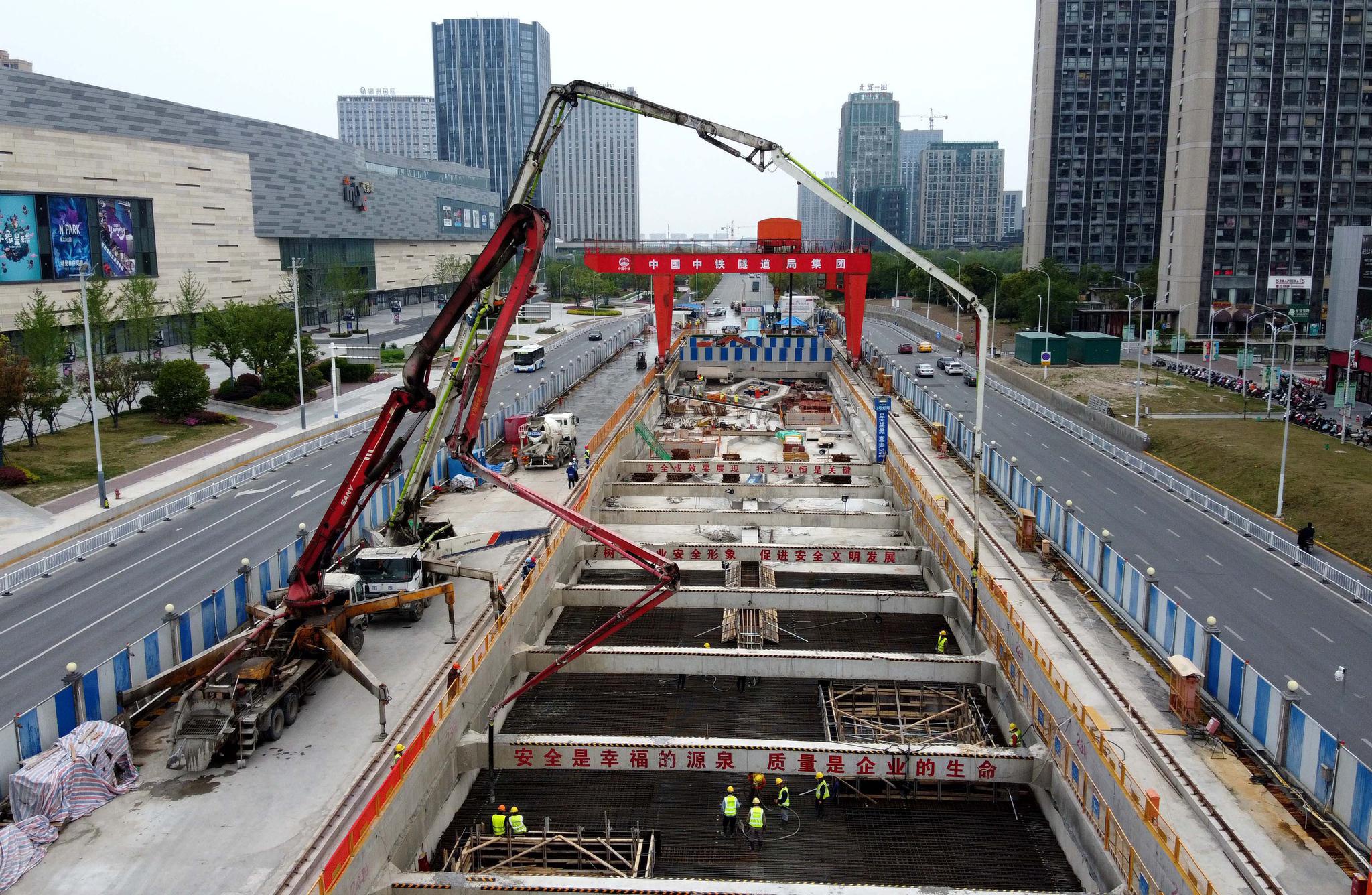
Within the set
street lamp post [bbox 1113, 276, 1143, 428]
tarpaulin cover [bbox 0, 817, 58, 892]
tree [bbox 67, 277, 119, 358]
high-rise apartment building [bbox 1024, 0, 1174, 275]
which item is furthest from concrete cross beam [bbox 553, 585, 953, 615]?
high-rise apartment building [bbox 1024, 0, 1174, 275]

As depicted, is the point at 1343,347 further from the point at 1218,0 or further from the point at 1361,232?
the point at 1218,0

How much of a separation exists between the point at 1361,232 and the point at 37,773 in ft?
271

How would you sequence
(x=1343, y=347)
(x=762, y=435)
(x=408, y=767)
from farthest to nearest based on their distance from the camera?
1. (x=1343, y=347)
2. (x=762, y=435)
3. (x=408, y=767)

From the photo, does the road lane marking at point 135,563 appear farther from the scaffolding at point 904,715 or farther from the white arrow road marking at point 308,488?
the scaffolding at point 904,715

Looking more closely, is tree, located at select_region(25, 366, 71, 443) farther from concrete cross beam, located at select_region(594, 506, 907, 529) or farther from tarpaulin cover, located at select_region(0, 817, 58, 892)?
tarpaulin cover, located at select_region(0, 817, 58, 892)

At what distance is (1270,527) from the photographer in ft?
136

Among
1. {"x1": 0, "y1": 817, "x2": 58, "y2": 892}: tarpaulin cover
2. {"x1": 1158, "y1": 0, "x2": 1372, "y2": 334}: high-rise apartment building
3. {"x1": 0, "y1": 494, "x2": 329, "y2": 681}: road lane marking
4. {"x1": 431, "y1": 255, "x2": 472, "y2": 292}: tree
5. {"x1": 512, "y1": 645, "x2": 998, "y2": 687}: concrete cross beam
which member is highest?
{"x1": 1158, "y1": 0, "x2": 1372, "y2": 334}: high-rise apartment building

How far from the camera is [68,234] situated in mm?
76375

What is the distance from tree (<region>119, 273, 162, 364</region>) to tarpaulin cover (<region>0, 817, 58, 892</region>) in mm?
59535

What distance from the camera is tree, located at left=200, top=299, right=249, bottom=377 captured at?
72375mm

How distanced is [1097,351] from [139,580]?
79.6 m

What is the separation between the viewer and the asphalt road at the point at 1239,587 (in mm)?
25922

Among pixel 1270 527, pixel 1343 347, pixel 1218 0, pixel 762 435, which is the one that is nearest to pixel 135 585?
pixel 762 435

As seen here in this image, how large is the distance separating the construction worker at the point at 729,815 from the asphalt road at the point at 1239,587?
1448cm
